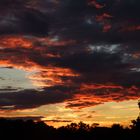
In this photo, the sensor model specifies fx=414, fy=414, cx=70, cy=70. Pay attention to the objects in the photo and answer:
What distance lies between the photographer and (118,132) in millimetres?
137000

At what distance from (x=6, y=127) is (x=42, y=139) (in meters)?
16.3

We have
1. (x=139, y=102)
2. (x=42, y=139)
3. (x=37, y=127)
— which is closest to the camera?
(x=139, y=102)

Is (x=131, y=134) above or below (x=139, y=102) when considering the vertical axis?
below

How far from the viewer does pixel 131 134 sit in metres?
111

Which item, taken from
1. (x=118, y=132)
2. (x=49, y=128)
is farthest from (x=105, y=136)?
(x=49, y=128)

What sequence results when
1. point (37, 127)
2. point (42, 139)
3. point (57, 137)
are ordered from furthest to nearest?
point (37, 127), point (57, 137), point (42, 139)

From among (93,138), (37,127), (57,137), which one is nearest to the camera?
(93,138)

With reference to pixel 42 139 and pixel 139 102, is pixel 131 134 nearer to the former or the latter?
pixel 139 102

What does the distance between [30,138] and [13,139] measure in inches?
407

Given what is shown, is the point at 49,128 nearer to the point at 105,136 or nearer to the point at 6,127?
the point at 6,127

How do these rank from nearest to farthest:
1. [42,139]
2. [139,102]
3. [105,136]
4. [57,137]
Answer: [139,102], [105,136], [42,139], [57,137]

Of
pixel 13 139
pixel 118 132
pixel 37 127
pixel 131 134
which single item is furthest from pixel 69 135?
pixel 131 134

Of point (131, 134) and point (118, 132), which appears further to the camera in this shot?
point (118, 132)

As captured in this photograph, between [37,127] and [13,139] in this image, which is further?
[37,127]
